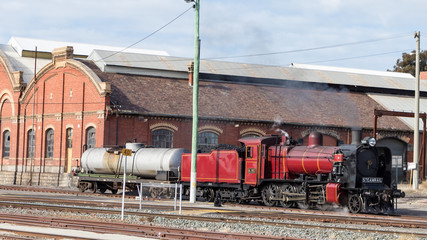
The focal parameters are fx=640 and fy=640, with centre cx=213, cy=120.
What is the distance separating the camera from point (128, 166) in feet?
114

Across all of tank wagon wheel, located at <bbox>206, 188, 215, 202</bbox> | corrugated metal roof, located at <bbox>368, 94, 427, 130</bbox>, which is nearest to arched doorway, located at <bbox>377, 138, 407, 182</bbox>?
corrugated metal roof, located at <bbox>368, 94, 427, 130</bbox>

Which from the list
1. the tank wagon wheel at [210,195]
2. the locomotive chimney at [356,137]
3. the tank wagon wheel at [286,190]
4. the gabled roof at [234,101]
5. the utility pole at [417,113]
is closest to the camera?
the locomotive chimney at [356,137]

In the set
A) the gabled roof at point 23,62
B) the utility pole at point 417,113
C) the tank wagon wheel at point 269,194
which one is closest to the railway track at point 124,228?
the tank wagon wheel at point 269,194

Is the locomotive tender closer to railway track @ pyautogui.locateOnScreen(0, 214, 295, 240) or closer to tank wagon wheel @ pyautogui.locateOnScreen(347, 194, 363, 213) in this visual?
tank wagon wheel @ pyautogui.locateOnScreen(347, 194, 363, 213)

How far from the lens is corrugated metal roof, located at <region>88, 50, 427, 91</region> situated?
4853 cm

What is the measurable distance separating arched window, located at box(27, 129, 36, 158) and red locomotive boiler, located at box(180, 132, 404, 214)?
2232cm

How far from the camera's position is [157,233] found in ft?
50.8

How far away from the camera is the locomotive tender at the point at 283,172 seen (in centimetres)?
2475

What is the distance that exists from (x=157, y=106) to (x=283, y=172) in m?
17.8

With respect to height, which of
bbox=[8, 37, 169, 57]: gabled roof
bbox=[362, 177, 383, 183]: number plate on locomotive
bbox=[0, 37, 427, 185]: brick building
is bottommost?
bbox=[362, 177, 383, 183]: number plate on locomotive

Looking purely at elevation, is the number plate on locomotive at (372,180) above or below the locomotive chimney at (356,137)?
below

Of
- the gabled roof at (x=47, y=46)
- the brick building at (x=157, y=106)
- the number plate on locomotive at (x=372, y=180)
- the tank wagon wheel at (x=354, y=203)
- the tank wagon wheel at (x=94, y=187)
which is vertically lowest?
the tank wagon wheel at (x=94, y=187)

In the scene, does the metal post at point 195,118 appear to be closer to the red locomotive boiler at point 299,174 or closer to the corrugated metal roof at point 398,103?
the red locomotive boiler at point 299,174

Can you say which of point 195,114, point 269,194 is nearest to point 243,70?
point 195,114
